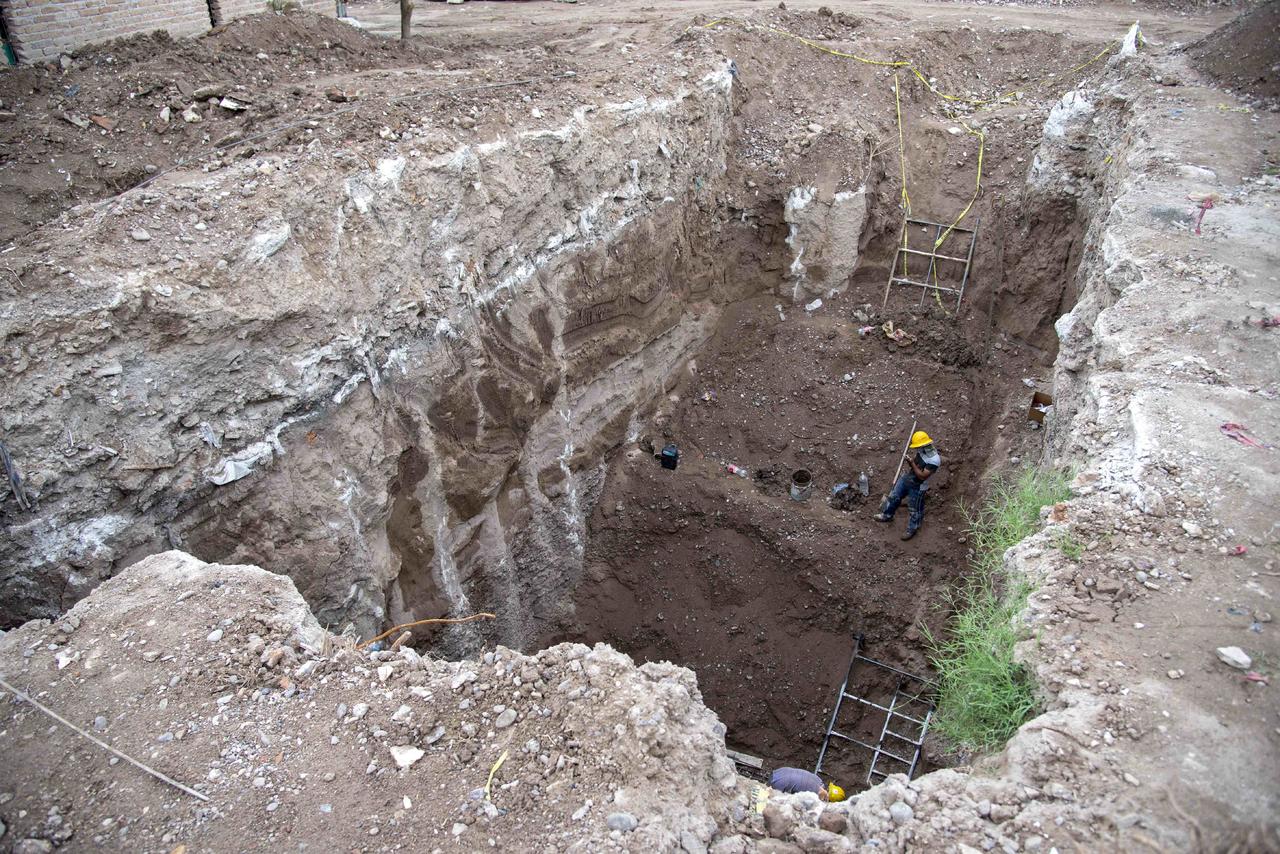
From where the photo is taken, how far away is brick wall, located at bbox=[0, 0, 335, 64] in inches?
290

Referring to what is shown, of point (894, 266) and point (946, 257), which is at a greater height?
point (946, 257)

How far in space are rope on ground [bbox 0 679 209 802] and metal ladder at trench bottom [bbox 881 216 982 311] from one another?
9.06 m

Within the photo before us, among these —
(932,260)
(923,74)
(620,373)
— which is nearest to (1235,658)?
(620,373)

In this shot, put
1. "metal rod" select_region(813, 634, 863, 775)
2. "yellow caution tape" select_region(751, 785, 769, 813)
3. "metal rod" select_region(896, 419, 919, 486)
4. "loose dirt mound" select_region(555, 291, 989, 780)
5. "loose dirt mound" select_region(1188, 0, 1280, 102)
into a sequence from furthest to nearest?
"metal rod" select_region(896, 419, 919, 486), "loose dirt mound" select_region(1188, 0, 1280, 102), "loose dirt mound" select_region(555, 291, 989, 780), "metal rod" select_region(813, 634, 863, 775), "yellow caution tape" select_region(751, 785, 769, 813)

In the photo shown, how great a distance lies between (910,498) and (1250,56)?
642 centimetres

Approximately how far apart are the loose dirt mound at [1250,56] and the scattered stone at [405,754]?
10.5 m

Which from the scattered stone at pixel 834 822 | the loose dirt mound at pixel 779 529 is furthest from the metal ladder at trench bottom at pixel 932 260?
the scattered stone at pixel 834 822

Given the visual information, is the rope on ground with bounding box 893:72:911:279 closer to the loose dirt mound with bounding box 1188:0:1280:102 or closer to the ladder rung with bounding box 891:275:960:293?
the ladder rung with bounding box 891:275:960:293

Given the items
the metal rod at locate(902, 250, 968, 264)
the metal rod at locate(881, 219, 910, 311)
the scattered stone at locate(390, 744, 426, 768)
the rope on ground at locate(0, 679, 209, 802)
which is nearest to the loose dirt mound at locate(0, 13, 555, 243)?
the rope on ground at locate(0, 679, 209, 802)

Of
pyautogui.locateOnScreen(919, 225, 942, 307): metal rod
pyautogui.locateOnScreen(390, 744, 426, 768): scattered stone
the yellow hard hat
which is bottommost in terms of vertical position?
the yellow hard hat

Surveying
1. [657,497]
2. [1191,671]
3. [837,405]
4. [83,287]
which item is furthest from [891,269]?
[83,287]

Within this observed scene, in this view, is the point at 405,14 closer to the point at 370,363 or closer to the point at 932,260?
the point at 370,363

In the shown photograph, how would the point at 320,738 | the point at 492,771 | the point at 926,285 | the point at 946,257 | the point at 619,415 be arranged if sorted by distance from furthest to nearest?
1. the point at 926,285
2. the point at 946,257
3. the point at 619,415
4. the point at 320,738
5. the point at 492,771

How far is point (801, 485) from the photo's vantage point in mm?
9148
